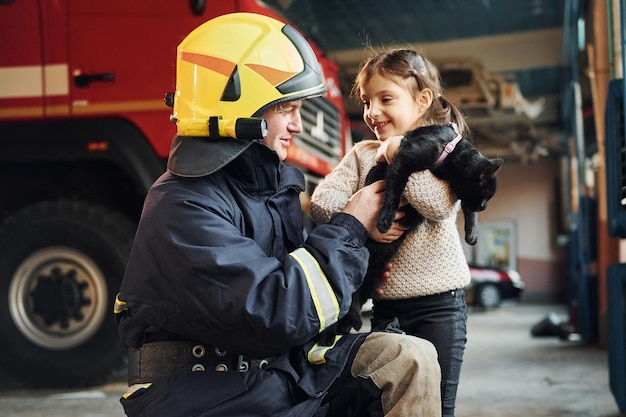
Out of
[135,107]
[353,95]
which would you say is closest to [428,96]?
[353,95]

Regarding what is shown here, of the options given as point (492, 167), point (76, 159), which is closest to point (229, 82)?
point (492, 167)

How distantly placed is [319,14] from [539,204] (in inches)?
426

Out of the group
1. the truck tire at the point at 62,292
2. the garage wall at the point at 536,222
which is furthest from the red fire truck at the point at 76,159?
the garage wall at the point at 536,222

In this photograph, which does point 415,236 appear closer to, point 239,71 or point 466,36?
point 239,71

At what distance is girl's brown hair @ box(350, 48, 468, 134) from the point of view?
2166mm

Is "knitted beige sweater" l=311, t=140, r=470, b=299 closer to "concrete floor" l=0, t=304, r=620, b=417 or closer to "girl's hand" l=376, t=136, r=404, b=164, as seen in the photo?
"girl's hand" l=376, t=136, r=404, b=164

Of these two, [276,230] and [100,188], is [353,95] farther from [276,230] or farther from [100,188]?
[100,188]

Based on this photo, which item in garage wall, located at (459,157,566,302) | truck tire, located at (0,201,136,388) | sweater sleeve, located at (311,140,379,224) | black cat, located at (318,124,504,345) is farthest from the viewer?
garage wall, located at (459,157,566,302)

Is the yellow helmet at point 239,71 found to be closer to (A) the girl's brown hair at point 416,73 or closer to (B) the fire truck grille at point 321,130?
(A) the girl's brown hair at point 416,73

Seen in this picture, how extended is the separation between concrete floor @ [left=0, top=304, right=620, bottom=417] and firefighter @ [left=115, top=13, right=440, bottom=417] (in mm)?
2363

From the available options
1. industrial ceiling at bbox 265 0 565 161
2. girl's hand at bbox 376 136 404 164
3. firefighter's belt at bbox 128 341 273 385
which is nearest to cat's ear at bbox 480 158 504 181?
girl's hand at bbox 376 136 404 164

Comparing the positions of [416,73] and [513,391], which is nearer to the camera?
[416,73]

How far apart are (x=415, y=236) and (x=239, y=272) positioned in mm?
792

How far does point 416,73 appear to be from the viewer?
7.09 feet
